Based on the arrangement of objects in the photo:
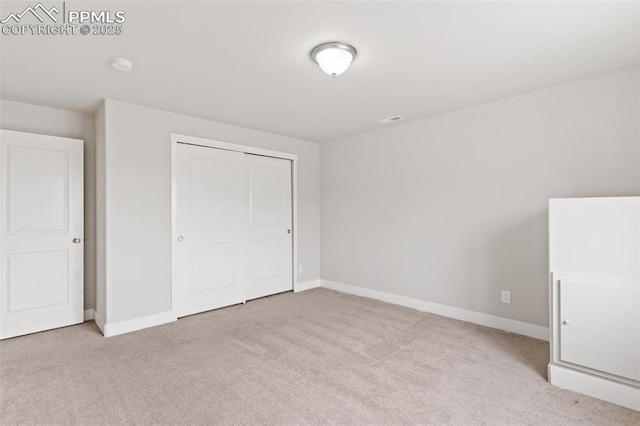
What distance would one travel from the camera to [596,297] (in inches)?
82.4

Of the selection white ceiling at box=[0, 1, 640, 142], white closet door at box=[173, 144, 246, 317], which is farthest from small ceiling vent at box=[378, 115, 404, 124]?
white closet door at box=[173, 144, 246, 317]

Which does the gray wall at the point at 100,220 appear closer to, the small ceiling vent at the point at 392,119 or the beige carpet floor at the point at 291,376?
the beige carpet floor at the point at 291,376

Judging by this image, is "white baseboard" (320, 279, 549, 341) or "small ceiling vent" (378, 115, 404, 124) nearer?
"white baseboard" (320, 279, 549, 341)

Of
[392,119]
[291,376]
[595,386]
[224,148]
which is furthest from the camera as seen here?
[224,148]

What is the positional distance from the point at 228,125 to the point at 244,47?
203 cm

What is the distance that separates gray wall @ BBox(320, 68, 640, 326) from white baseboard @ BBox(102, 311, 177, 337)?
2.47 m

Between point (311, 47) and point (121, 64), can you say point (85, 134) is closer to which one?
point (121, 64)

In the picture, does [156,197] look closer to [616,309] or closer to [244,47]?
[244,47]

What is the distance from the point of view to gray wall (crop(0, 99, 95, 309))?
3.35 m

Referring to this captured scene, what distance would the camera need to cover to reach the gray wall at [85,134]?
11.0 ft

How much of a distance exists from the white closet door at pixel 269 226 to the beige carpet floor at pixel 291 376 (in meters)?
1.15

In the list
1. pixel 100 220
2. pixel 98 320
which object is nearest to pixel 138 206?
pixel 100 220

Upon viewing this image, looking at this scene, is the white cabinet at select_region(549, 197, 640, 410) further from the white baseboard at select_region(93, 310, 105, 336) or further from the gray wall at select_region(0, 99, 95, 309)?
the gray wall at select_region(0, 99, 95, 309)

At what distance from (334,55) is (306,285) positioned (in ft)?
11.8
